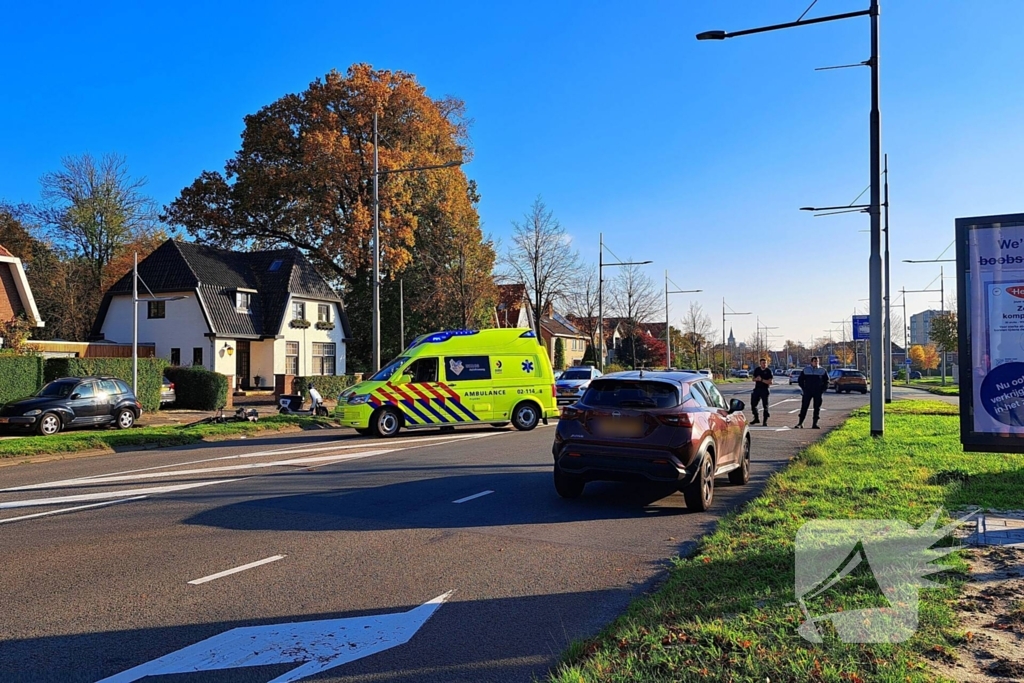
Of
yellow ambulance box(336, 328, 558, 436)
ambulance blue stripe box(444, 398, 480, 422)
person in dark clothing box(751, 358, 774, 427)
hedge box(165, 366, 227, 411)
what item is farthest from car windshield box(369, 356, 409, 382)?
hedge box(165, 366, 227, 411)

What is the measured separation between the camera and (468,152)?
1989 inches

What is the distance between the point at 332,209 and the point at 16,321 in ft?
56.6

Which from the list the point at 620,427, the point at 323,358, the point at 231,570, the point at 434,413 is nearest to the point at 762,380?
the point at 434,413

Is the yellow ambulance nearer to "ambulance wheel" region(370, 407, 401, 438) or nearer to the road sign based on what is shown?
"ambulance wheel" region(370, 407, 401, 438)

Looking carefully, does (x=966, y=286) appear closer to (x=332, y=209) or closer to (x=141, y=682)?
(x=141, y=682)

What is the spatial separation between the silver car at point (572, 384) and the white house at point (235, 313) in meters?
13.1

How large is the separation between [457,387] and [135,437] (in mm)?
7493

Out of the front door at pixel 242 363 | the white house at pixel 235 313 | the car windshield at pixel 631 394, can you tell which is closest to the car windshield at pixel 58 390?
the white house at pixel 235 313

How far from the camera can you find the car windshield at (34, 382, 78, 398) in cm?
2095

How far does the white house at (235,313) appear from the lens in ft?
132

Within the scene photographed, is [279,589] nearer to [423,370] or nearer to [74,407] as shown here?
[423,370]

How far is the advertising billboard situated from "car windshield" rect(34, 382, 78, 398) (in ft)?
67.7

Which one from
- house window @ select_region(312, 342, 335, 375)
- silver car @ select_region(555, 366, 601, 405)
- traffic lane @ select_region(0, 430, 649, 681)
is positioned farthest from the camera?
house window @ select_region(312, 342, 335, 375)

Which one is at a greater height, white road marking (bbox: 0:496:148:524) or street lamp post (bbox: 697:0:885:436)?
street lamp post (bbox: 697:0:885:436)
